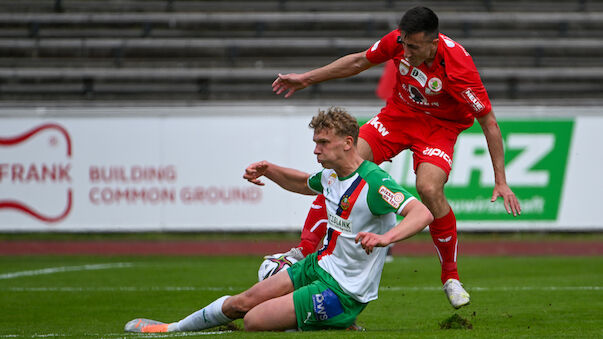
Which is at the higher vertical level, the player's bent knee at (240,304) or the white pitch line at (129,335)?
the player's bent knee at (240,304)

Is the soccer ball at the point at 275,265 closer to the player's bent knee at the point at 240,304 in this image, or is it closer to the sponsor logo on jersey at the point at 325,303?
the player's bent knee at the point at 240,304

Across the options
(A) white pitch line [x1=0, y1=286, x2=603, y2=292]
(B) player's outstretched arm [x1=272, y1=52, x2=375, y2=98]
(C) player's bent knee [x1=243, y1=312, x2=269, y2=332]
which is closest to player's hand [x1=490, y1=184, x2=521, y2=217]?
(B) player's outstretched arm [x1=272, y1=52, x2=375, y2=98]

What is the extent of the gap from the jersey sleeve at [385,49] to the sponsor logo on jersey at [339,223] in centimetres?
167

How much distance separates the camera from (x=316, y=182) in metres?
5.82

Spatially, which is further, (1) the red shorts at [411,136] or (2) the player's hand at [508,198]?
(1) the red shorts at [411,136]

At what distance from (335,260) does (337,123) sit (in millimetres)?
938

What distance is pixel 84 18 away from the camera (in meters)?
19.4

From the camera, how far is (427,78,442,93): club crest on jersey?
21.2ft

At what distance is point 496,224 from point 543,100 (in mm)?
4703

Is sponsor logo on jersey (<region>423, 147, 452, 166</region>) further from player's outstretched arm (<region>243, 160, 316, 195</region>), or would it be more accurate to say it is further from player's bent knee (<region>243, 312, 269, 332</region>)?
player's bent knee (<region>243, 312, 269, 332</region>)

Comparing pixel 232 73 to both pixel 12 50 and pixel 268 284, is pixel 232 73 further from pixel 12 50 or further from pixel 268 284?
pixel 268 284

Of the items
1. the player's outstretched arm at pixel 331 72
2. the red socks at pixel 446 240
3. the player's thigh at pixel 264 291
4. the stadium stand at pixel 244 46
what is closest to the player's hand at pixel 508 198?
the red socks at pixel 446 240

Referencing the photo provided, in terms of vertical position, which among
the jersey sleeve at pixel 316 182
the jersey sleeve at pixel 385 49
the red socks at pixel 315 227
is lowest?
the red socks at pixel 315 227

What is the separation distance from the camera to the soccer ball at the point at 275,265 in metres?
6.14
